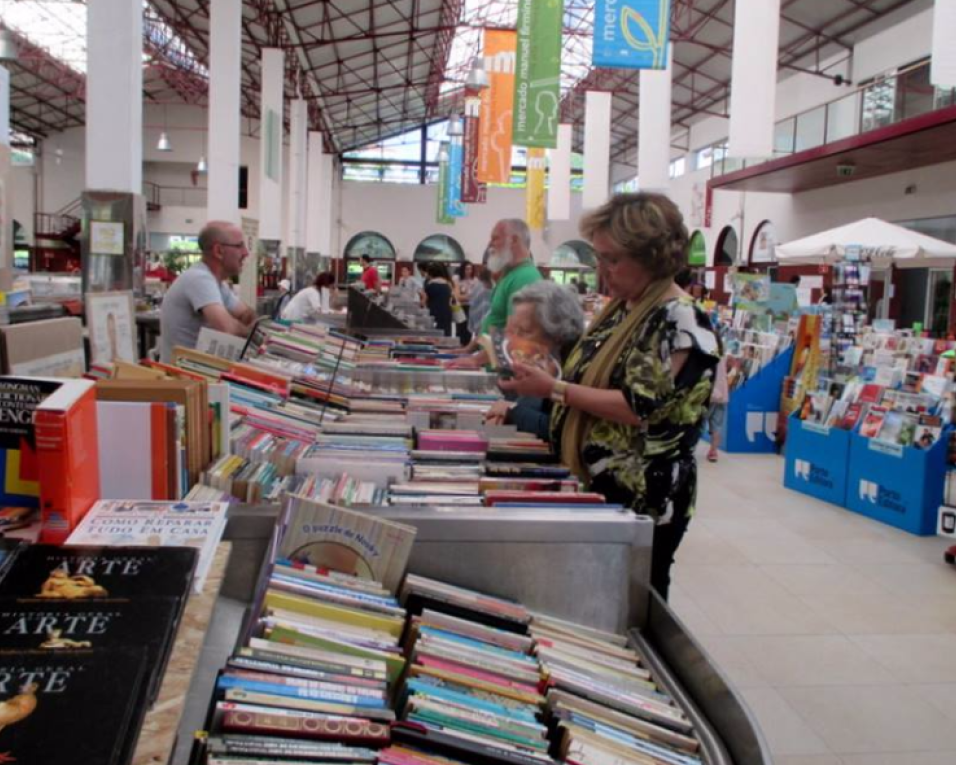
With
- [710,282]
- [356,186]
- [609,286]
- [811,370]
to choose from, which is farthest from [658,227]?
[356,186]

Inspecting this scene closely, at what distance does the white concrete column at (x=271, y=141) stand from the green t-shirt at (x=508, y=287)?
8711 millimetres

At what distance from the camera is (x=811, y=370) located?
23.8 feet

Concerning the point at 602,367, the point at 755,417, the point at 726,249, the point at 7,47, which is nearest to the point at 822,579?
the point at 602,367

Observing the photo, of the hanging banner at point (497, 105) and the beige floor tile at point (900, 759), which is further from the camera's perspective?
the hanging banner at point (497, 105)

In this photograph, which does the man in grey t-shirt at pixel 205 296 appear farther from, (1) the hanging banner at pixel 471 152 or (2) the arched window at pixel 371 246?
(2) the arched window at pixel 371 246

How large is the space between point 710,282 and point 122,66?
14534 mm

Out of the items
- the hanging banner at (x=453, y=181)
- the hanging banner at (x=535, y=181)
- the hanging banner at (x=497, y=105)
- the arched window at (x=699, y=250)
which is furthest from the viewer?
the arched window at (x=699, y=250)

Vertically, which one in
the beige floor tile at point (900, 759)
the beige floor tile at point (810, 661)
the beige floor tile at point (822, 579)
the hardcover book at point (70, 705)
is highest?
the hardcover book at point (70, 705)

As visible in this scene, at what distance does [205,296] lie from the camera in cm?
398

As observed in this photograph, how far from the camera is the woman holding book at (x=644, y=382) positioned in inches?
79.4

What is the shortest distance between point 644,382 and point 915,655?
2.35 m

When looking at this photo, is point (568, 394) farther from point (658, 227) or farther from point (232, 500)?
point (232, 500)

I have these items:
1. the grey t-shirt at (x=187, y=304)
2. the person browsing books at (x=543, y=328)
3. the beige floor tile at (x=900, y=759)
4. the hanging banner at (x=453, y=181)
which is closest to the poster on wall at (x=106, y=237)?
the grey t-shirt at (x=187, y=304)

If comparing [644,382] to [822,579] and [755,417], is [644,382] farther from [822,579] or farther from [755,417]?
[755,417]
